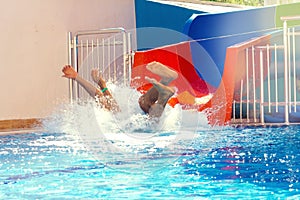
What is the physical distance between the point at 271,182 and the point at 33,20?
5.26m

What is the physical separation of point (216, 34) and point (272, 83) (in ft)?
3.55

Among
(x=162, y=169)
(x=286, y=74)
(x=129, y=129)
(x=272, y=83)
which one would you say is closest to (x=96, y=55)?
(x=272, y=83)

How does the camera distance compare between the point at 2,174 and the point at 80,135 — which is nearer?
the point at 2,174

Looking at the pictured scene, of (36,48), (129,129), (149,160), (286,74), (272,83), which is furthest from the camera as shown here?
(36,48)

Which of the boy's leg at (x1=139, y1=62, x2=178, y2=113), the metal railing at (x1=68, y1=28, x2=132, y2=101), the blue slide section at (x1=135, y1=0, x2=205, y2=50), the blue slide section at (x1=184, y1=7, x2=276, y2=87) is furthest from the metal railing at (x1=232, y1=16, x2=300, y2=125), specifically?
the blue slide section at (x1=135, y1=0, x2=205, y2=50)

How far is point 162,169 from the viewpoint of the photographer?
10.4 ft

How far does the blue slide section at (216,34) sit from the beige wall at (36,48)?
1454 mm

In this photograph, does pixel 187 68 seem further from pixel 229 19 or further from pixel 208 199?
pixel 208 199

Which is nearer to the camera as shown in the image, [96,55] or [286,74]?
[286,74]

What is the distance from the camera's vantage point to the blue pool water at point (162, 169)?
253 centimetres

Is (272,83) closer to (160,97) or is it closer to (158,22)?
(160,97)

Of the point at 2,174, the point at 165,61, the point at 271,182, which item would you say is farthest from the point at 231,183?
the point at 165,61

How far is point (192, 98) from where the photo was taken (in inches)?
255

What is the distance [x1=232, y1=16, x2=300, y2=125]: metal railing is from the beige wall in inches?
96.3
